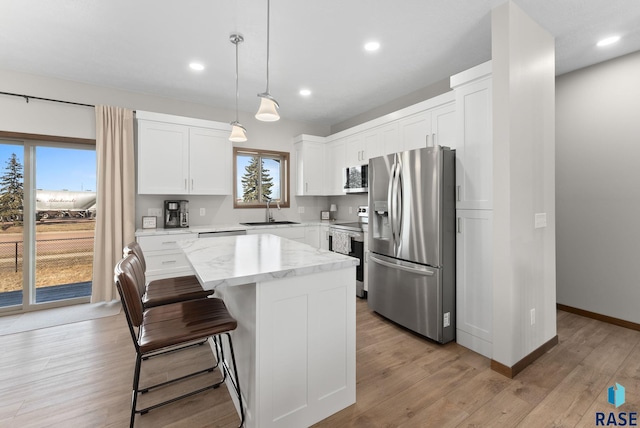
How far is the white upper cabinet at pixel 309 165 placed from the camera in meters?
4.88

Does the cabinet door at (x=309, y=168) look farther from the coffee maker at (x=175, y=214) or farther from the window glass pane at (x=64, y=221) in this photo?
the window glass pane at (x=64, y=221)

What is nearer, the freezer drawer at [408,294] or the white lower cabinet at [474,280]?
the white lower cabinet at [474,280]

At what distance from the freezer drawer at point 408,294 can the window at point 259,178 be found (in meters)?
2.40

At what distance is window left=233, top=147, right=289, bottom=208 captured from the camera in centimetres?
473

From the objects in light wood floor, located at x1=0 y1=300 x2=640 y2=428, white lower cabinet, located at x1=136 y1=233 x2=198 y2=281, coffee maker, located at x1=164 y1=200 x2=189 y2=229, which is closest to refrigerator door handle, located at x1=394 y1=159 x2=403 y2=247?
light wood floor, located at x1=0 y1=300 x2=640 y2=428

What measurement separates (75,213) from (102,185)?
0.58m

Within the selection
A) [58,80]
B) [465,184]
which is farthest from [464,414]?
[58,80]

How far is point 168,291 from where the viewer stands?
2.11 m

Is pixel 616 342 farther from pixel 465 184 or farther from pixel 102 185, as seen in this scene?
pixel 102 185

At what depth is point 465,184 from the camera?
8.21 ft

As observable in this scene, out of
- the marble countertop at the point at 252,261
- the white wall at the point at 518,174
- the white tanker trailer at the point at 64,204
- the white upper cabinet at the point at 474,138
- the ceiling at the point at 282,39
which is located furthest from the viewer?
the white tanker trailer at the point at 64,204

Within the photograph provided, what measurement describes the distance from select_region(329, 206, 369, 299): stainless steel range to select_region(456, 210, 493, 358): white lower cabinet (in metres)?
1.32
